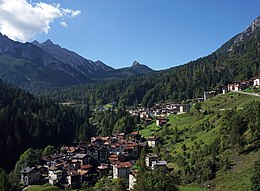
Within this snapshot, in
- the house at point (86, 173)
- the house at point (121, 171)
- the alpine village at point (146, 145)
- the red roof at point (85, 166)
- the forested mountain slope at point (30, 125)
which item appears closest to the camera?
the alpine village at point (146, 145)

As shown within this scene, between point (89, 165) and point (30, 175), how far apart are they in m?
14.6

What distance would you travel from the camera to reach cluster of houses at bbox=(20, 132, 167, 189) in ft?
241

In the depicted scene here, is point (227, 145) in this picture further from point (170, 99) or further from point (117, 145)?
point (170, 99)

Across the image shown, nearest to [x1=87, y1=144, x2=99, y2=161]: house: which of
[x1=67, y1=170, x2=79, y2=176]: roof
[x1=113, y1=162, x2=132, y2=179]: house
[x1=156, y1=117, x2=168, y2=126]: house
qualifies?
[x1=67, y1=170, x2=79, y2=176]: roof

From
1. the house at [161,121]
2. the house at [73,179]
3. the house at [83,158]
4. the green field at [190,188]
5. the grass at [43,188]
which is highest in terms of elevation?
the house at [161,121]

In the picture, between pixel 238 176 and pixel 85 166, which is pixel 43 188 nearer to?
pixel 85 166

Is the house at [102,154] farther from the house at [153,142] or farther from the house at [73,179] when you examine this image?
the house at [73,179]

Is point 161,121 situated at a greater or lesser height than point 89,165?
greater

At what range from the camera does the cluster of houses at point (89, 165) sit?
2889 inches

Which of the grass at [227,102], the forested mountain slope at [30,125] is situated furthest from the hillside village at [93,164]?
the grass at [227,102]

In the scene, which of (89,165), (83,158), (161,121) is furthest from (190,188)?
(161,121)

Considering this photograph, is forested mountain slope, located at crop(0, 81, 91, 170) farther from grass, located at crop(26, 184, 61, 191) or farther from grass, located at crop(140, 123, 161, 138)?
grass, located at crop(26, 184, 61, 191)

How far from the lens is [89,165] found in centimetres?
8325

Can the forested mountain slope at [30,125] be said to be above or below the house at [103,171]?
above
